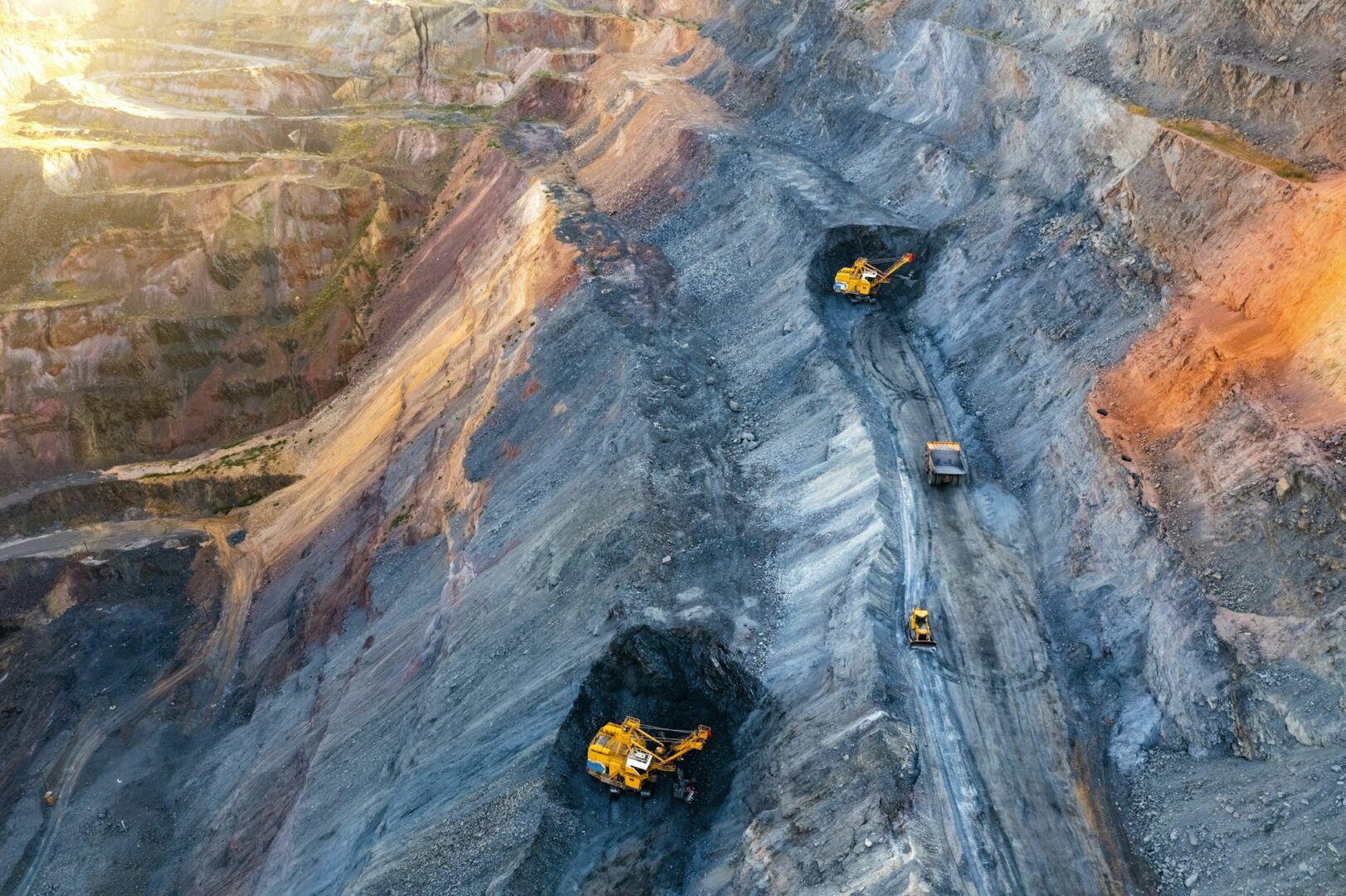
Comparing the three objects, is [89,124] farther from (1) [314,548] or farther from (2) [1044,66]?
(2) [1044,66]

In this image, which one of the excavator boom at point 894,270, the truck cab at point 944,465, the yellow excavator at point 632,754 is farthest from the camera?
the excavator boom at point 894,270

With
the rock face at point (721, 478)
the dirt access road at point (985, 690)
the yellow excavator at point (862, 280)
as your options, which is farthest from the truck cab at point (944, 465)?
the yellow excavator at point (862, 280)

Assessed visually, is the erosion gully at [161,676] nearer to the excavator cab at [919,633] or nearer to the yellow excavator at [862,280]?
the yellow excavator at [862,280]

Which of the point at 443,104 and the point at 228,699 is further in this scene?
the point at 443,104

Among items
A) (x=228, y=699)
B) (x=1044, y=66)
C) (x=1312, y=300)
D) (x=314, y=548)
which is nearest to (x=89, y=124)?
(x=314, y=548)

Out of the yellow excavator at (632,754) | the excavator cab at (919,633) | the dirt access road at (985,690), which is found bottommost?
the dirt access road at (985,690)

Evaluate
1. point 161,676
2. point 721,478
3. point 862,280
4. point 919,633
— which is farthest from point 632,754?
point 161,676
